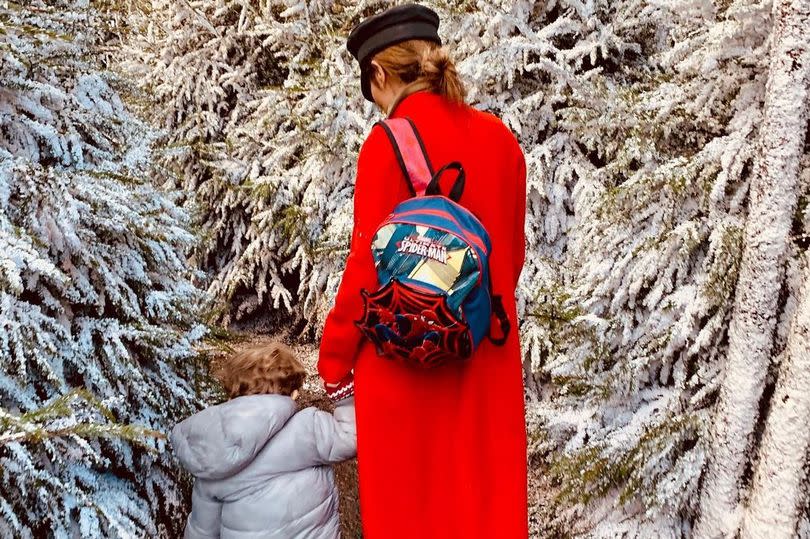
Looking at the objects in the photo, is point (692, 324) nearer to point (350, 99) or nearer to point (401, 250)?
point (401, 250)

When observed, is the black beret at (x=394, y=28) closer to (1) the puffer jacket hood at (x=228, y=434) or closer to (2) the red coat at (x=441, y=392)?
(2) the red coat at (x=441, y=392)

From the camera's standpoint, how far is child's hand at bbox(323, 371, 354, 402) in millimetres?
2072

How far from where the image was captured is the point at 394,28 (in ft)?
5.79

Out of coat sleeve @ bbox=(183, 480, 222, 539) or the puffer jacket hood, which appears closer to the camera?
the puffer jacket hood

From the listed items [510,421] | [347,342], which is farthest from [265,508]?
[510,421]

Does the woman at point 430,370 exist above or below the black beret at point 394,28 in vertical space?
below

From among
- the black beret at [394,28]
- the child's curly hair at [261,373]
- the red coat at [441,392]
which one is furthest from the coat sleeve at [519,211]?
the child's curly hair at [261,373]

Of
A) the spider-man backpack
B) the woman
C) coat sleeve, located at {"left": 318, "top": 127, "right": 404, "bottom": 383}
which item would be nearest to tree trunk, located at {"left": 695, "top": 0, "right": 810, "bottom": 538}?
the woman

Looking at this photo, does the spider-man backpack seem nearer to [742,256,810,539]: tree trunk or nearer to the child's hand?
the child's hand

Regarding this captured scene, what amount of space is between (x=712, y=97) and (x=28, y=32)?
2756 mm

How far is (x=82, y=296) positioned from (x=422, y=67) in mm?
1612

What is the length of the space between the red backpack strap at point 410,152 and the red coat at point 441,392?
0.03 metres

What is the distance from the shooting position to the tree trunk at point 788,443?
1781mm

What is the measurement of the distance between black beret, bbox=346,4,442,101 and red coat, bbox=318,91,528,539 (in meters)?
0.19
